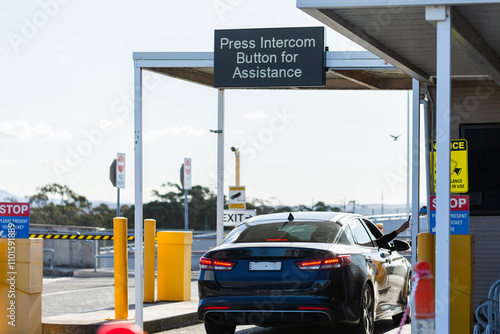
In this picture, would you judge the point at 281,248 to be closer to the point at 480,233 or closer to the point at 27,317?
the point at 27,317

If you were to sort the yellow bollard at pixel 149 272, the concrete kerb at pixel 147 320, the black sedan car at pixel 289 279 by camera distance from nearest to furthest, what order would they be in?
1. the black sedan car at pixel 289 279
2. the concrete kerb at pixel 147 320
3. the yellow bollard at pixel 149 272

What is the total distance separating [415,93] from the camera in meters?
10.3

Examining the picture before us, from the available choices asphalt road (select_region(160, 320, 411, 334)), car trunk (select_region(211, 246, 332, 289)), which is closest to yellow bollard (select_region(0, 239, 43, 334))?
asphalt road (select_region(160, 320, 411, 334))

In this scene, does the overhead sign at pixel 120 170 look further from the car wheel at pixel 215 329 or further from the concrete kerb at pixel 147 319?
the car wheel at pixel 215 329

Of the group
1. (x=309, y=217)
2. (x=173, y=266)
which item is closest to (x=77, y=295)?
(x=173, y=266)

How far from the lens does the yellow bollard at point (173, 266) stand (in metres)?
13.9

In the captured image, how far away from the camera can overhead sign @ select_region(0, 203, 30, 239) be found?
10.3 metres

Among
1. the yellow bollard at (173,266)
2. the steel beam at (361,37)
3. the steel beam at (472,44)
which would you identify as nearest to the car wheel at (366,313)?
the steel beam at (361,37)

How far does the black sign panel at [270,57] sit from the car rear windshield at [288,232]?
6.07 ft

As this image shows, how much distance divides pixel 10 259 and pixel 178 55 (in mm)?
3246

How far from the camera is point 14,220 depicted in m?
10.4

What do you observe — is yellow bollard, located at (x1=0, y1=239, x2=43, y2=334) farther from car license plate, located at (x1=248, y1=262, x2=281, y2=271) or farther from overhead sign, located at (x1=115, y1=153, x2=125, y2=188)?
overhead sign, located at (x1=115, y1=153, x2=125, y2=188)

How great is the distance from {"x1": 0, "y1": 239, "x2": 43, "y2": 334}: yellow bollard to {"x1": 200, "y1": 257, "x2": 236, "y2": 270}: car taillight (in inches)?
82.3

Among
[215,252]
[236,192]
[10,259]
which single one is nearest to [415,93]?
[215,252]
